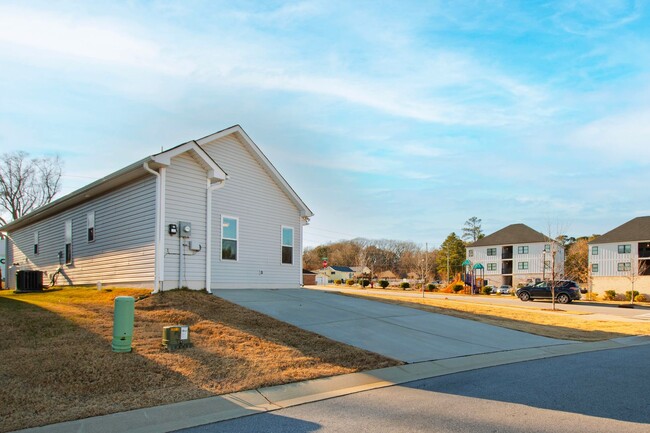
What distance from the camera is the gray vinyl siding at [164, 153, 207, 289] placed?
46.2 ft

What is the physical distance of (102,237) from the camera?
16.8 metres

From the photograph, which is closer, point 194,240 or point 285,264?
point 194,240

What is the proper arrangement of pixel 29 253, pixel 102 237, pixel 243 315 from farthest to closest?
pixel 29 253
pixel 102 237
pixel 243 315

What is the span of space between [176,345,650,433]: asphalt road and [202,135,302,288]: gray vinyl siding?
10146 mm

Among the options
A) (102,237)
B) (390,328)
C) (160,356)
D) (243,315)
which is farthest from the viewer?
(102,237)

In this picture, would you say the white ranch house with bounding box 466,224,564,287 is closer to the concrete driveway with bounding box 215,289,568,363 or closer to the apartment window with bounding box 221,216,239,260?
the concrete driveway with bounding box 215,289,568,363

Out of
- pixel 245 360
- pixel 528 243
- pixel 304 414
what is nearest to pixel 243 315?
pixel 245 360

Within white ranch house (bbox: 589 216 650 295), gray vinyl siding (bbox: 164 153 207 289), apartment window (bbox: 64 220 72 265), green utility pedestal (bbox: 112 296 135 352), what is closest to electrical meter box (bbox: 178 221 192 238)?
gray vinyl siding (bbox: 164 153 207 289)

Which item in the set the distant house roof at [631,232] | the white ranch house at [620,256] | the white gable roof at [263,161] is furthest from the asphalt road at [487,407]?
the distant house roof at [631,232]

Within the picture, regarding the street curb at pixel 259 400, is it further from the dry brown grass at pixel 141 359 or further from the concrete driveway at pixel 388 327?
the concrete driveway at pixel 388 327

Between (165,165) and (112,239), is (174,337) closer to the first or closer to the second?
(165,165)

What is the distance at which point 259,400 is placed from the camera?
683 cm

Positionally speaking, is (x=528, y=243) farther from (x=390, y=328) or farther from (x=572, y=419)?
(x=572, y=419)

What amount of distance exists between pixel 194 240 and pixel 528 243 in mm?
59801
